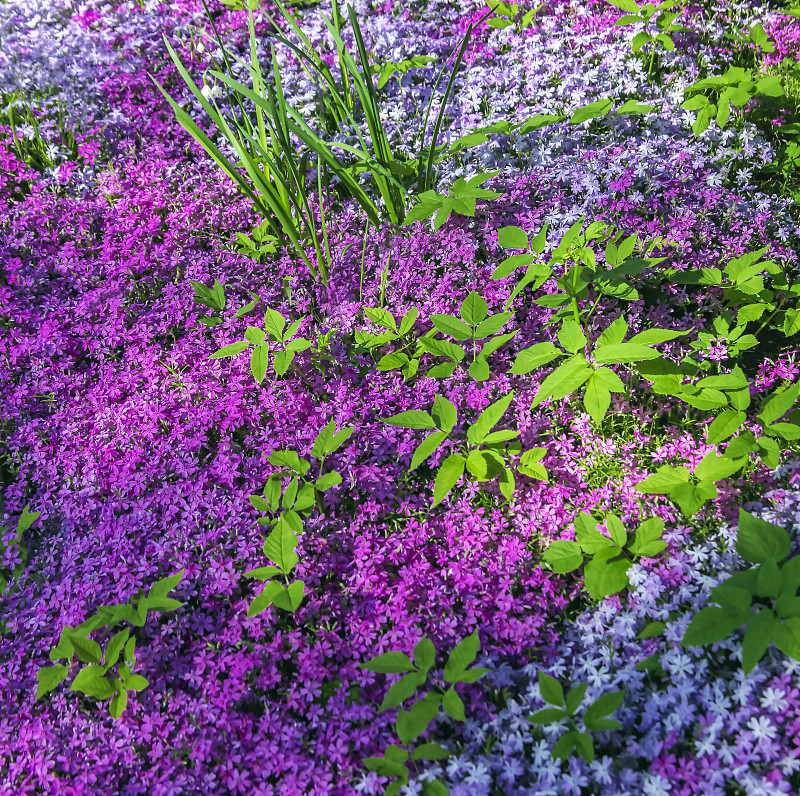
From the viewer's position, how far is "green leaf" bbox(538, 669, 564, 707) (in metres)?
1.87

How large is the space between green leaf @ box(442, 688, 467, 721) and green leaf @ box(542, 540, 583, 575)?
61 cm

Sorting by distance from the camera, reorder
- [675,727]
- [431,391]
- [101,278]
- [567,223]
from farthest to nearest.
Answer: [101,278]
[567,223]
[431,391]
[675,727]

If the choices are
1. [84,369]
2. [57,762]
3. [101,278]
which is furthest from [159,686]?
[101,278]

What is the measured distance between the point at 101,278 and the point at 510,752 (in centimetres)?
327

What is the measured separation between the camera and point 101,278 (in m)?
3.54

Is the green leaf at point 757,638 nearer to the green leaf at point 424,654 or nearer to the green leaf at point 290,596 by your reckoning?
the green leaf at point 424,654

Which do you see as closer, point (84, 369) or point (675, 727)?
point (675, 727)

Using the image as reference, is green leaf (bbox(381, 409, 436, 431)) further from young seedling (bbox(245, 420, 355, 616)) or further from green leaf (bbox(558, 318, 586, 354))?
green leaf (bbox(558, 318, 586, 354))

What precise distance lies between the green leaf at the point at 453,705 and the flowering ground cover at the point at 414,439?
0.13 ft

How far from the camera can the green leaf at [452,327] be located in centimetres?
271

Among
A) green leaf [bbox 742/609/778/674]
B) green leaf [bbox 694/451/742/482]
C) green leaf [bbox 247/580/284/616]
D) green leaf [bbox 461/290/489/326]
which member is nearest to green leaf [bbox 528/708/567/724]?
green leaf [bbox 742/609/778/674]

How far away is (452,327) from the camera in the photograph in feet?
8.98

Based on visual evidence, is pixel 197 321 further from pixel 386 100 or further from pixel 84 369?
pixel 386 100

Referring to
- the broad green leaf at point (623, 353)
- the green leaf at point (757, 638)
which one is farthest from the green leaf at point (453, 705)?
the broad green leaf at point (623, 353)
